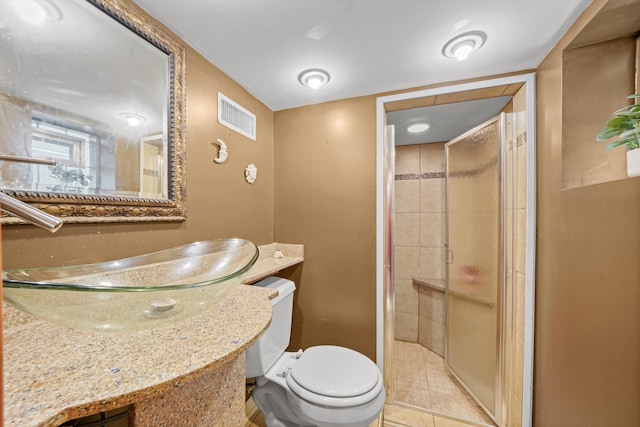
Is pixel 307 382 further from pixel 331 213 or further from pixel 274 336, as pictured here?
pixel 331 213

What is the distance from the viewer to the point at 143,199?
0.92 meters

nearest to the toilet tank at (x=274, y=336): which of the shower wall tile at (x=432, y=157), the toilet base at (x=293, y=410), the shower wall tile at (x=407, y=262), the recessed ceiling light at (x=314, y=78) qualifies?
the toilet base at (x=293, y=410)

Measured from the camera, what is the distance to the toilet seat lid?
3.54ft

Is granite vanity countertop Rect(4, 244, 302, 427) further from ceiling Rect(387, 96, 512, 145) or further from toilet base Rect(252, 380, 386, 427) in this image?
ceiling Rect(387, 96, 512, 145)

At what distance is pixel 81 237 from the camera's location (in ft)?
2.56

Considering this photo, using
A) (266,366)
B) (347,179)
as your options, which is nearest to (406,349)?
(266,366)

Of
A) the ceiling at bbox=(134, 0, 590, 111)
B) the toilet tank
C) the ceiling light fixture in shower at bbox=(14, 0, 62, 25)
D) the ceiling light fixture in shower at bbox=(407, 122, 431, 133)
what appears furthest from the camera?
the ceiling light fixture in shower at bbox=(407, 122, 431, 133)

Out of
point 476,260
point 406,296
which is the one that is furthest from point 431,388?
point 476,260

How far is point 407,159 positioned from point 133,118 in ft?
7.42

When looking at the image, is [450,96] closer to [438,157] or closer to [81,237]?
[438,157]

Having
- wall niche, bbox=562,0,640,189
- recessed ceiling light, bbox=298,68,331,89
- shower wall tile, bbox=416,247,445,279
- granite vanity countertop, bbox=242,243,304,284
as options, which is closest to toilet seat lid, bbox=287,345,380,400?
granite vanity countertop, bbox=242,243,304,284

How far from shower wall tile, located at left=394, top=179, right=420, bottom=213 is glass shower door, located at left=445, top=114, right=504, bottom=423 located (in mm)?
454

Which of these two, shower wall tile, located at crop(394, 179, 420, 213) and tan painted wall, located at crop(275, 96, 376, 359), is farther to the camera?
shower wall tile, located at crop(394, 179, 420, 213)

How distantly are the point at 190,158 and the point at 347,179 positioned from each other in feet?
3.07
